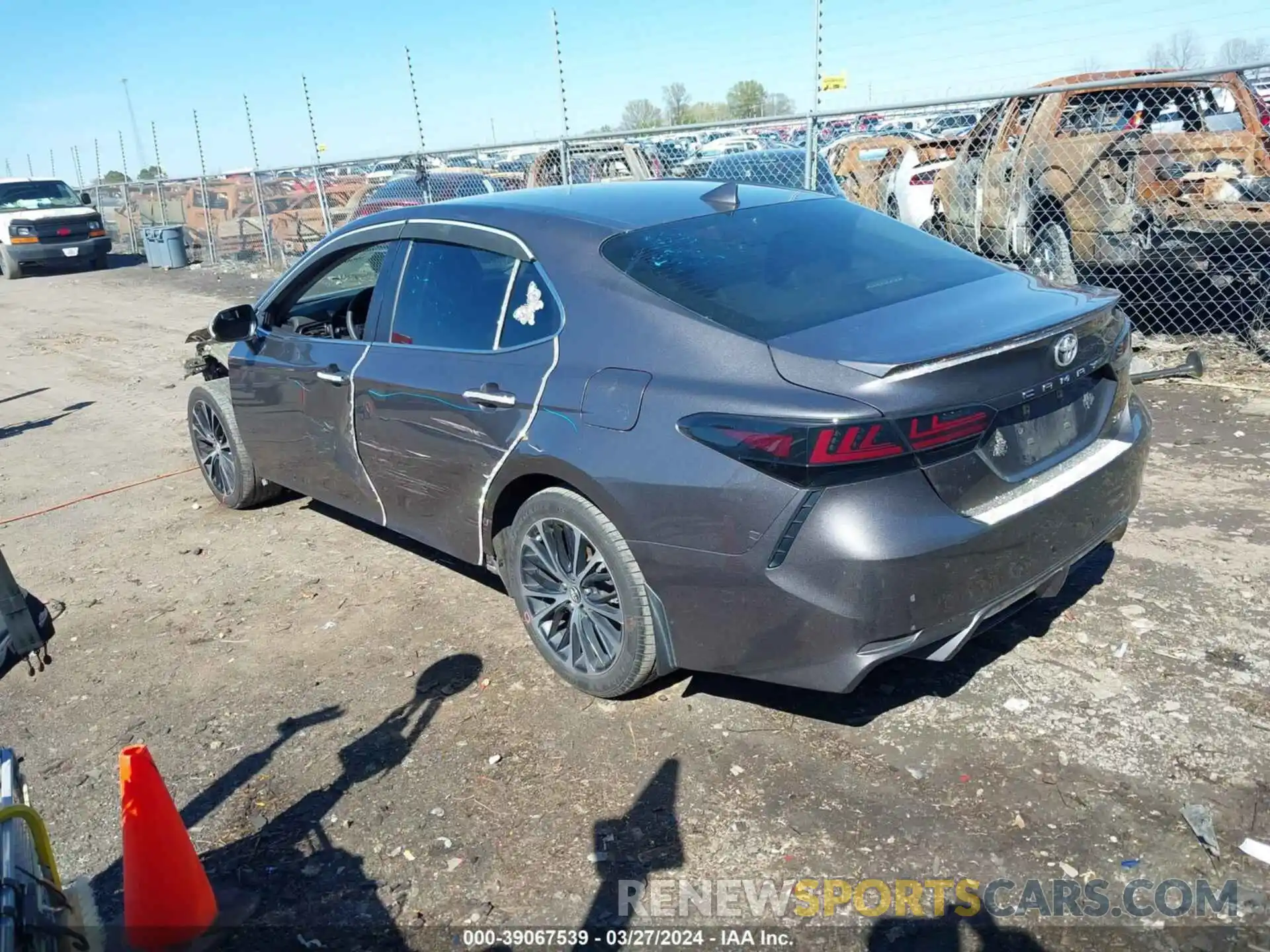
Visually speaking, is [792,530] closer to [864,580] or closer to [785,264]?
[864,580]

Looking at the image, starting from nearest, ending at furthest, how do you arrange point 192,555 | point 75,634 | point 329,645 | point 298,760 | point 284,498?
point 298,760, point 329,645, point 75,634, point 192,555, point 284,498

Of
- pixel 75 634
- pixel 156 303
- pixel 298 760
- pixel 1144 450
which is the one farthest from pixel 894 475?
pixel 156 303

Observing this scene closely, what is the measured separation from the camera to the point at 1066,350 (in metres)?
3.09

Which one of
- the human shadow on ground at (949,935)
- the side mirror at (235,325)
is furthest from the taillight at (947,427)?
the side mirror at (235,325)

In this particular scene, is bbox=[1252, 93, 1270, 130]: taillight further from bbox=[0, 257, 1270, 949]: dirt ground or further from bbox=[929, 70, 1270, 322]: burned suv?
bbox=[0, 257, 1270, 949]: dirt ground

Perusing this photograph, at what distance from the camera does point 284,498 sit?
6.07m

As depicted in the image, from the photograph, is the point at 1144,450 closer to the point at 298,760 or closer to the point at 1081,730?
the point at 1081,730

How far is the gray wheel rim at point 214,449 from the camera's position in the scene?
579cm

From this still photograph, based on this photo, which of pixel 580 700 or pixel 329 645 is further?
pixel 329 645

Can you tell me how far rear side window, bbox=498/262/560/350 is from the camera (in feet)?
11.5

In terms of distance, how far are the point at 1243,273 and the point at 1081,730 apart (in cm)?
611

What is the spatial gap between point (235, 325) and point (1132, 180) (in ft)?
21.6

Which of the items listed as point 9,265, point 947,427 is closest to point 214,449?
point 947,427

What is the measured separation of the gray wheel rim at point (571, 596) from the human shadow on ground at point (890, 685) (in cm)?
40
